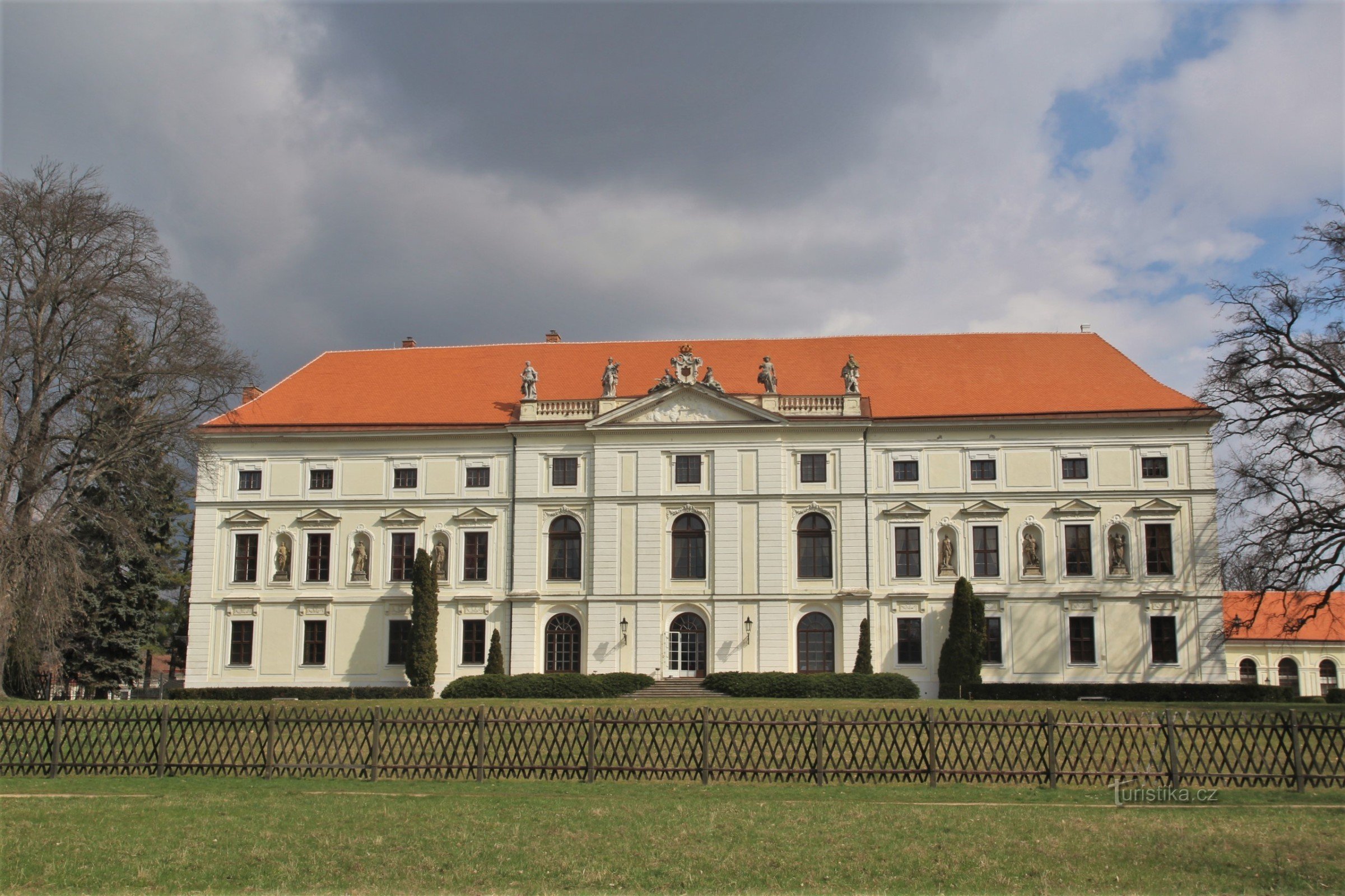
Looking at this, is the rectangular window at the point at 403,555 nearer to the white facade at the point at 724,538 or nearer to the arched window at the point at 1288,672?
the white facade at the point at 724,538

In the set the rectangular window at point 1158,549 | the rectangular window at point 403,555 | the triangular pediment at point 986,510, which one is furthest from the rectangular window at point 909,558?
the rectangular window at point 403,555

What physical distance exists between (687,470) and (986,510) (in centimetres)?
1051

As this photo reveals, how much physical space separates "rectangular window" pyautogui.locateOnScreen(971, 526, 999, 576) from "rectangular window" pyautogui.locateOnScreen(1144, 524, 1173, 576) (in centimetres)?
494

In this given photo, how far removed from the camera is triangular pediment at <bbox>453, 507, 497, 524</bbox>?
131 ft

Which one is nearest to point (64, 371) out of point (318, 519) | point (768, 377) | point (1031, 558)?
point (318, 519)

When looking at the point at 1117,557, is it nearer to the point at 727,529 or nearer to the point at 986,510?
the point at 986,510

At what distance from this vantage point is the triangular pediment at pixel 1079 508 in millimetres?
38094

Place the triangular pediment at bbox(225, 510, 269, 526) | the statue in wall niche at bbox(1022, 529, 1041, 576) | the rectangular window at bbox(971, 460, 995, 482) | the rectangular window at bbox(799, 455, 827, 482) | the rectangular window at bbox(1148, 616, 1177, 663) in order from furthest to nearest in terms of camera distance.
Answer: the triangular pediment at bbox(225, 510, 269, 526) < the rectangular window at bbox(799, 455, 827, 482) < the rectangular window at bbox(971, 460, 995, 482) < the statue in wall niche at bbox(1022, 529, 1041, 576) < the rectangular window at bbox(1148, 616, 1177, 663)

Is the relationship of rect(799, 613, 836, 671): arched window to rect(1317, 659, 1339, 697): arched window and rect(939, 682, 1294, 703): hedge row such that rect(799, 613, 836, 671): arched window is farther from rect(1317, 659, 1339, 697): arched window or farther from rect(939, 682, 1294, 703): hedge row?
Result: rect(1317, 659, 1339, 697): arched window

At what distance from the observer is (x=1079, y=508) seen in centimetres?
3812

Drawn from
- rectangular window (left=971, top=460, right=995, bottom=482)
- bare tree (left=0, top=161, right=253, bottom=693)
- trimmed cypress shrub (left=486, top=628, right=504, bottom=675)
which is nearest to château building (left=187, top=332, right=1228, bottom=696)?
rectangular window (left=971, top=460, right=995, bottom=482)

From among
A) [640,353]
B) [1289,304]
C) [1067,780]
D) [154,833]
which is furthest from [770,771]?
[640,353]

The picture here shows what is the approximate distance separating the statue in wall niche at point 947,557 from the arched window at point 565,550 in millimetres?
12516

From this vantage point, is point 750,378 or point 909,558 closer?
point 909,558
